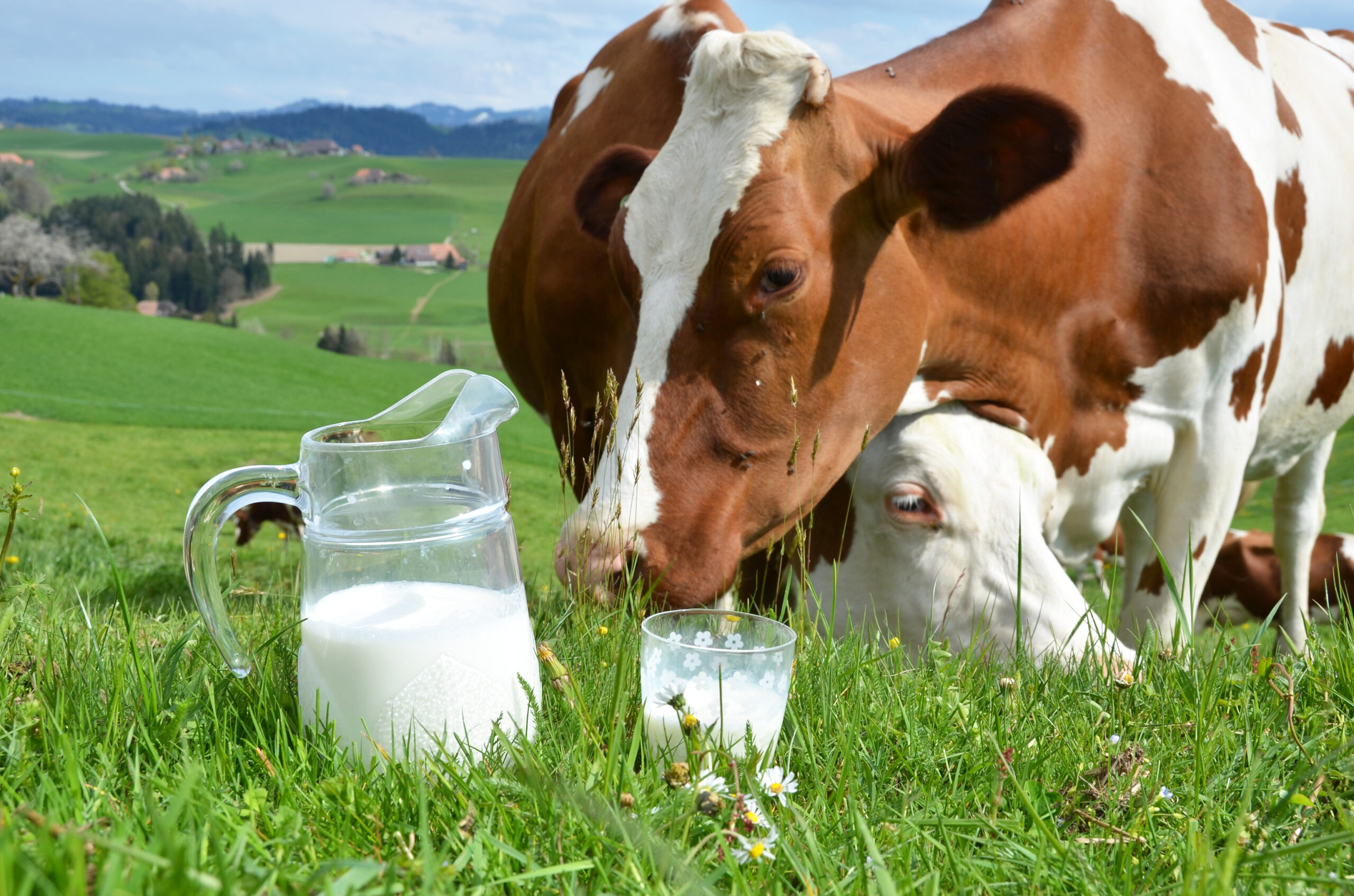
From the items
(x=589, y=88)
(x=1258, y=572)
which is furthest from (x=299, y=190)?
(x=589, y=88)

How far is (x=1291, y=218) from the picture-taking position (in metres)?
4.05

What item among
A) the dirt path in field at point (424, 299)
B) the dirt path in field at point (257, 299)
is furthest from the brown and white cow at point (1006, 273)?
the dirt path in field at point (257, 299)

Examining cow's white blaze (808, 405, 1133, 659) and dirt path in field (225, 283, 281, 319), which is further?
dirt path in field (225, 283, 281, 319)

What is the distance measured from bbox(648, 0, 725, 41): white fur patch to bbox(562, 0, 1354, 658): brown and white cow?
2.89 ft

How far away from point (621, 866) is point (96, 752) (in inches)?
32.2

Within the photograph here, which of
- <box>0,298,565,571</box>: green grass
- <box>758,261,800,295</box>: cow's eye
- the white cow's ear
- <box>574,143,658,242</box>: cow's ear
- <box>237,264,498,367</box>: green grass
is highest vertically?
the white cow's ear

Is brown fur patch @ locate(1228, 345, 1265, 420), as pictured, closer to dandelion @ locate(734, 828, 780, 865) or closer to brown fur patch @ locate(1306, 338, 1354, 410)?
brown fur patch @ locate(1306, 338, 1354, 410)

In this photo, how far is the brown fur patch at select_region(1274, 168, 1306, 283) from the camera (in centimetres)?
400

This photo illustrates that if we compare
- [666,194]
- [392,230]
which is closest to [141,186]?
[392,230]

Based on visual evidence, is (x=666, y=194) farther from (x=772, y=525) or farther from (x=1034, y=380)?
(x=1034, y=380)

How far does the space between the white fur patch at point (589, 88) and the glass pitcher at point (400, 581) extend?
11.5 feet

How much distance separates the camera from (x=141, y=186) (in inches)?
4697

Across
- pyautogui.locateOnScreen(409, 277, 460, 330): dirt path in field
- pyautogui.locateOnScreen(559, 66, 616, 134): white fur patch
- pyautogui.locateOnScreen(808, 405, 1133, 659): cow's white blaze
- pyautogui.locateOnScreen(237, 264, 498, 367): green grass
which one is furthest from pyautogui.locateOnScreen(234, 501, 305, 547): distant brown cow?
pyautogui.locateOnScreen(409, 277, 460, 330): dirt path in field

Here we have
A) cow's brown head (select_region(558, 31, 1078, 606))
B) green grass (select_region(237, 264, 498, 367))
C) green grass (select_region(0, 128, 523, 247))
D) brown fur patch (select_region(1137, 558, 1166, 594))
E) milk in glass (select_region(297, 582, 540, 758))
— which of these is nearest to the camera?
milk in glass (select_region(297, 582, 540, 758))
